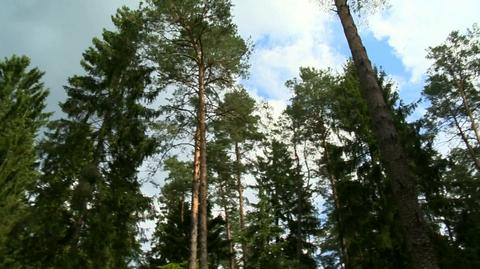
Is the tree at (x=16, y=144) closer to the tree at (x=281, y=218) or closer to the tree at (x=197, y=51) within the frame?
the tree at (x=197, y=51)

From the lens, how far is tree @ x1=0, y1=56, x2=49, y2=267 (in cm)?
1418

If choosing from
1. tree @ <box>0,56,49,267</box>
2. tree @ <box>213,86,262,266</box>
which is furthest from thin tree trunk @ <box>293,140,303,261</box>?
tree @ <box>0,56,49,267</box>

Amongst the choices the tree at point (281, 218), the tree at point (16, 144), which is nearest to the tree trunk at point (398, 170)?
the tree at point (16, 144)

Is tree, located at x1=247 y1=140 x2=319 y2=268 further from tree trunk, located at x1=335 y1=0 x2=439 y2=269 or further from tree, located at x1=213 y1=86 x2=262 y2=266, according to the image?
tree trunk, located at x1=335 y1=0 x2=439 y2=269

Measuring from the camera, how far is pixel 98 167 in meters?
14.9

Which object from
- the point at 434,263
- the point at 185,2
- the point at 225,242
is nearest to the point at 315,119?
the point at 225,242

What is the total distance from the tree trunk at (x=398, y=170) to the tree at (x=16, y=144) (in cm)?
1179

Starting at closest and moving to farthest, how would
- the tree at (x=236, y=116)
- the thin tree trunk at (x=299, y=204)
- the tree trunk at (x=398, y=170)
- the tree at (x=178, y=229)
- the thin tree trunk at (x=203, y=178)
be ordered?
the tree trunk at (x=398, y=170)
the thin tree trunk at (x=203, y=178)
the tree at (x=236, y=116)
the tree at (x=178, y=229)
the thin tree trunk at (x=299, y=204)

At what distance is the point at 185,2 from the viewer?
48.8 feet

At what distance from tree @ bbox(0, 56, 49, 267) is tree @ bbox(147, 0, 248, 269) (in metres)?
5.75

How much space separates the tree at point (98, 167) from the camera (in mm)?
13289

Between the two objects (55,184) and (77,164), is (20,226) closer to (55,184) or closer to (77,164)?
(55,184)

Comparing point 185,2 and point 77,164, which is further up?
point 185,2

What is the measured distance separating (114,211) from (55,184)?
7.06 feet
